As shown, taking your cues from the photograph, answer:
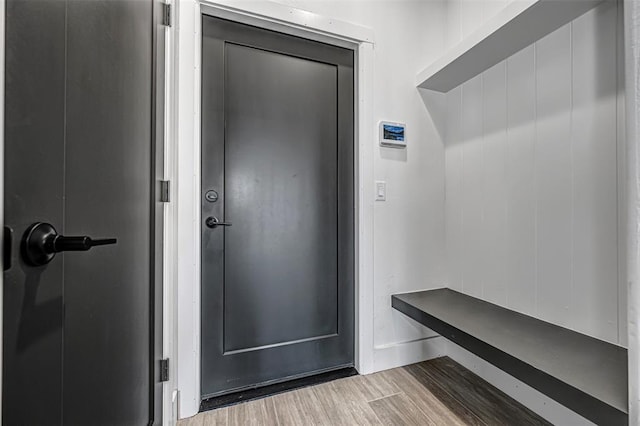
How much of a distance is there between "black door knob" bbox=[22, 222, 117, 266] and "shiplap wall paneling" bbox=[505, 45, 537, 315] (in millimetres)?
1794

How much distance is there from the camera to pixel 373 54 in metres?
1.87

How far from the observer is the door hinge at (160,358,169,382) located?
1.24 m

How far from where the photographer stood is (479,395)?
1585 millimetres

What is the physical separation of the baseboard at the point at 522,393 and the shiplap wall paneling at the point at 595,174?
0.38 m

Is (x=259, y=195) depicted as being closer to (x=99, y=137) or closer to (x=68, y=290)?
(x=99, y=137)

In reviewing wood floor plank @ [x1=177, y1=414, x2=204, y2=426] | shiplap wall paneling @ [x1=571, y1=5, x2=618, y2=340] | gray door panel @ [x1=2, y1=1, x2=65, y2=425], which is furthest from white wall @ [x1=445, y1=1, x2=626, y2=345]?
gray door panel @ [x1=2, y1=1, x2=65, y2=425]

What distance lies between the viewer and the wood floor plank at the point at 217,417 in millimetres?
1391

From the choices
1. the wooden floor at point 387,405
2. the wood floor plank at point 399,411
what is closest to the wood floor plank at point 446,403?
the wooden floor at point 387,405

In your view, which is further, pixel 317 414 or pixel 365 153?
pixel 365 153

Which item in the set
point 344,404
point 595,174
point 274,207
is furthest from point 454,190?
point 344,404

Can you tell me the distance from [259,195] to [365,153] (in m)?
0.69

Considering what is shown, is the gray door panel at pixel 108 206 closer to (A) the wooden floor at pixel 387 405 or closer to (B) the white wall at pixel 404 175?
(A) the wooden floor at pixel 387 405

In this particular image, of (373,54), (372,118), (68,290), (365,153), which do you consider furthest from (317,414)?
(373,54)

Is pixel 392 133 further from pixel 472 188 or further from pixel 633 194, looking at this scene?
pixel 633 194
